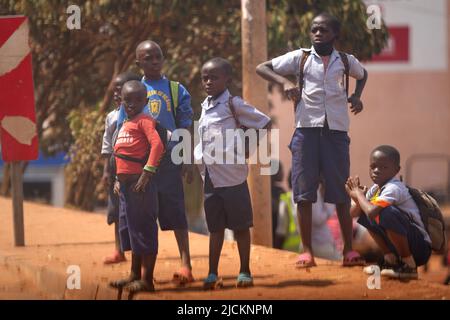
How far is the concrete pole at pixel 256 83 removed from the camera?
9.33 m

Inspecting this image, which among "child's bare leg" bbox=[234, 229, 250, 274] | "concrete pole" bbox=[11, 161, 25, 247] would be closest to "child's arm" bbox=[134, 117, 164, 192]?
"child's bare leg" bbox=[234, 229, 250, 274]

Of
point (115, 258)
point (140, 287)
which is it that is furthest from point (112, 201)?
point (140, 287)

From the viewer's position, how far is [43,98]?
50.0 ft

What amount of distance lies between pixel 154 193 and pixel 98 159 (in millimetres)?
6708

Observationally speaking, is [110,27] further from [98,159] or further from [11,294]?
[11,294]

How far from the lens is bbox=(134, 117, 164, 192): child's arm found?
6.70 meters

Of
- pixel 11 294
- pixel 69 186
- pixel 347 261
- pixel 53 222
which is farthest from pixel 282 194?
pixel 69 186

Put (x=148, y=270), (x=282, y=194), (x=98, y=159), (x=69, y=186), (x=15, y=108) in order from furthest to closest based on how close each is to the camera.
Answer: (x=69, y=186) < (x=98, y=159) < (x=282, y=194) < (x=15, y=108) < (x=148, y=270)

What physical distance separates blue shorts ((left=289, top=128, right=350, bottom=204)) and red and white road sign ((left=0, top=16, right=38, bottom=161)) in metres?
2.69

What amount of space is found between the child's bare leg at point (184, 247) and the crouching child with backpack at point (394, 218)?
1.10 m

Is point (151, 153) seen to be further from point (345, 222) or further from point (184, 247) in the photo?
point (345, 222)

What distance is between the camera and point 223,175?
6938 millimetres

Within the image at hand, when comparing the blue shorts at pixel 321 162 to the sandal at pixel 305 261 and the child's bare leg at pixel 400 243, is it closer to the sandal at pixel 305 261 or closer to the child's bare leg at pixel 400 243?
the sandal at pixel 305 261

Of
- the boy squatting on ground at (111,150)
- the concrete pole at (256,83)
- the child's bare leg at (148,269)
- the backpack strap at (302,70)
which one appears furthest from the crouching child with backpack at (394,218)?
the concrete pole at (256,83)
